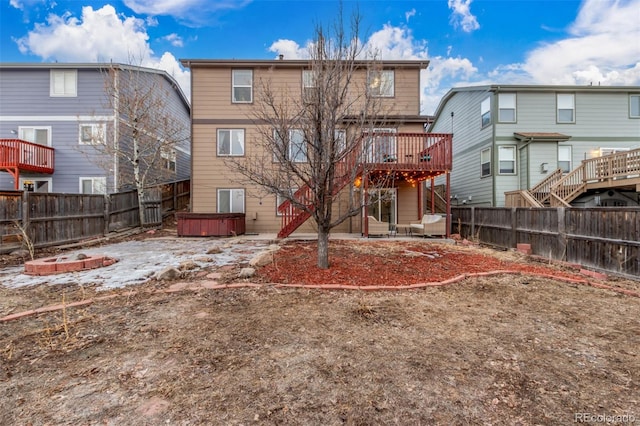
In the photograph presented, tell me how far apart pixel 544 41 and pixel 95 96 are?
26.4 m

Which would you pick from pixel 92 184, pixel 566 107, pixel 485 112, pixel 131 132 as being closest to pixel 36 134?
pixel 92 184

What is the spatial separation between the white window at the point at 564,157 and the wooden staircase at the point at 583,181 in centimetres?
191

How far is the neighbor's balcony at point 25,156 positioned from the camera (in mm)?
12742

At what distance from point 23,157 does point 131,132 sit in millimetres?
4626

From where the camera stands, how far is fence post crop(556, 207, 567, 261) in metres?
7.22

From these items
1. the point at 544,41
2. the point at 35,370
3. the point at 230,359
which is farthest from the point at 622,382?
the point at 544,41

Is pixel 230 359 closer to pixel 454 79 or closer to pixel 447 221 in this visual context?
pixel 447 221

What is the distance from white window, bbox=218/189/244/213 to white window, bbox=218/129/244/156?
1807mm

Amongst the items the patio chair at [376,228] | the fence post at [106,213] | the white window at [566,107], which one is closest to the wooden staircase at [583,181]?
the white window at [566,107]

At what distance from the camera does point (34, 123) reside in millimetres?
14531

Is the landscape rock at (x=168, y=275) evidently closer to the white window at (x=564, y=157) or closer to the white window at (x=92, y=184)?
the white window at (x=92, y=184)

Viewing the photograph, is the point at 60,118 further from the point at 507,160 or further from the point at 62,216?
the point at 507,160

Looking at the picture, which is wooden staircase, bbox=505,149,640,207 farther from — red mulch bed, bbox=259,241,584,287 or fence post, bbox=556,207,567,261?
red mulch bed, bbox=259,241,584,287

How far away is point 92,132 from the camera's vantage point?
1430 centimetres
